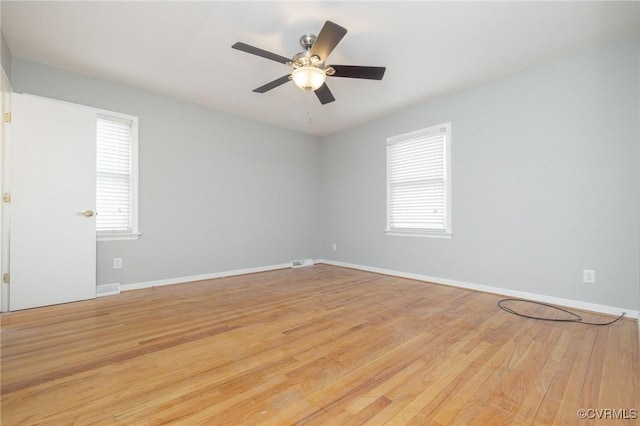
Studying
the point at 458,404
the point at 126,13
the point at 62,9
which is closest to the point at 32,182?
the point at 62,9

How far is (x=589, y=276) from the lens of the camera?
268cm

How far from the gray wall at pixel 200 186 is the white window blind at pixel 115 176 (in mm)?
130

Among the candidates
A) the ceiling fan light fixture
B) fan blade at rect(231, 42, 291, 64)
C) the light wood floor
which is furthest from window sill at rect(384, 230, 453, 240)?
fan blade at rect(231, 42, 291, 64)

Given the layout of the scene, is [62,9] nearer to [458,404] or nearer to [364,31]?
[364,31]

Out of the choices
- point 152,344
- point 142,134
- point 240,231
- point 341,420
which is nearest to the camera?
point 341,420

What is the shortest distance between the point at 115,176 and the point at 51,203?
2.36 feet

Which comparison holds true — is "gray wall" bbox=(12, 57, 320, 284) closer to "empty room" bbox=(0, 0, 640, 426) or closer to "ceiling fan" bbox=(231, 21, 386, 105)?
"empty room" bbox=(0, 0, 640, 426)

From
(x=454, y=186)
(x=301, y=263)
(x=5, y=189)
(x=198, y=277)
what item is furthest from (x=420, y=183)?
(x=5, y=189)

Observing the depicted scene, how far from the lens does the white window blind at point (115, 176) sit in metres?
3.37

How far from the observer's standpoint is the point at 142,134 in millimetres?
3621

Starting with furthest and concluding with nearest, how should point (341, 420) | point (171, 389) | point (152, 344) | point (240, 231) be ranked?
point (240, 231)
point (152, 344)
point (171, 389)
point (341, 420)

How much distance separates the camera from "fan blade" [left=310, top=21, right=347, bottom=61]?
190 centimetres

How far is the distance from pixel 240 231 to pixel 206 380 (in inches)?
124

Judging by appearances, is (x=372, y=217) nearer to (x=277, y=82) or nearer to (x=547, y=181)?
(x=547, y=181)
